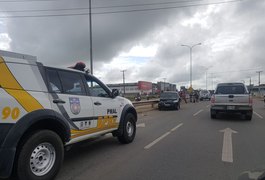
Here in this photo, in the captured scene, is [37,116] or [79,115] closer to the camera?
[37,116]

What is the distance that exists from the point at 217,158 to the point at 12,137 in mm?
4410

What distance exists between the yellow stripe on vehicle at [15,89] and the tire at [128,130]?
3.54 meters

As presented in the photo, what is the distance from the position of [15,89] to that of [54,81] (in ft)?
3.45

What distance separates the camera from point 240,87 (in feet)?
44.2

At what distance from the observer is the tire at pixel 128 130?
7227mm

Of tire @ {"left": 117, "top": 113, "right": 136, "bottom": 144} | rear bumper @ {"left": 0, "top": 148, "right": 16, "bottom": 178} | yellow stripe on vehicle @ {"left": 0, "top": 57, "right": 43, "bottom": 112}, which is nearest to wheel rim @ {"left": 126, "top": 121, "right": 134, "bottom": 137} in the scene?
tire @ {"left": 117, "top": 113, "right": 136, "bottom": 144}

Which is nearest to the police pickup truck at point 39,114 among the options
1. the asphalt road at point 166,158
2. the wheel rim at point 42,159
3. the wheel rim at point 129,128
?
the wheel rim at point 42,159

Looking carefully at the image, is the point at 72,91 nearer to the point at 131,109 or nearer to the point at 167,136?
the point at 131,109

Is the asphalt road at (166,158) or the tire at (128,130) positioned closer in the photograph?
the asphalt road at (166,158)

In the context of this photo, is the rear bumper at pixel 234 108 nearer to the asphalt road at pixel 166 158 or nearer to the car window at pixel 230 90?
the car window at pixel 230 90

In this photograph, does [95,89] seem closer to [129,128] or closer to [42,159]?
[129,128]

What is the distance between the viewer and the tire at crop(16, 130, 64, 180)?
377cm

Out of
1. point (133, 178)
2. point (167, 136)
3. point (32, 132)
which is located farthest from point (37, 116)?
point (167, 136)

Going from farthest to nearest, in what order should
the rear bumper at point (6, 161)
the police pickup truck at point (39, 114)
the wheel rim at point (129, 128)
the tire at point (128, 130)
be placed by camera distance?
1. the wheel rim at point (129, 128)
2. the tire at point (128, 130)
3. the police pickup truck at point (39, 114)
4. the rear bumper at point (6, 161)
